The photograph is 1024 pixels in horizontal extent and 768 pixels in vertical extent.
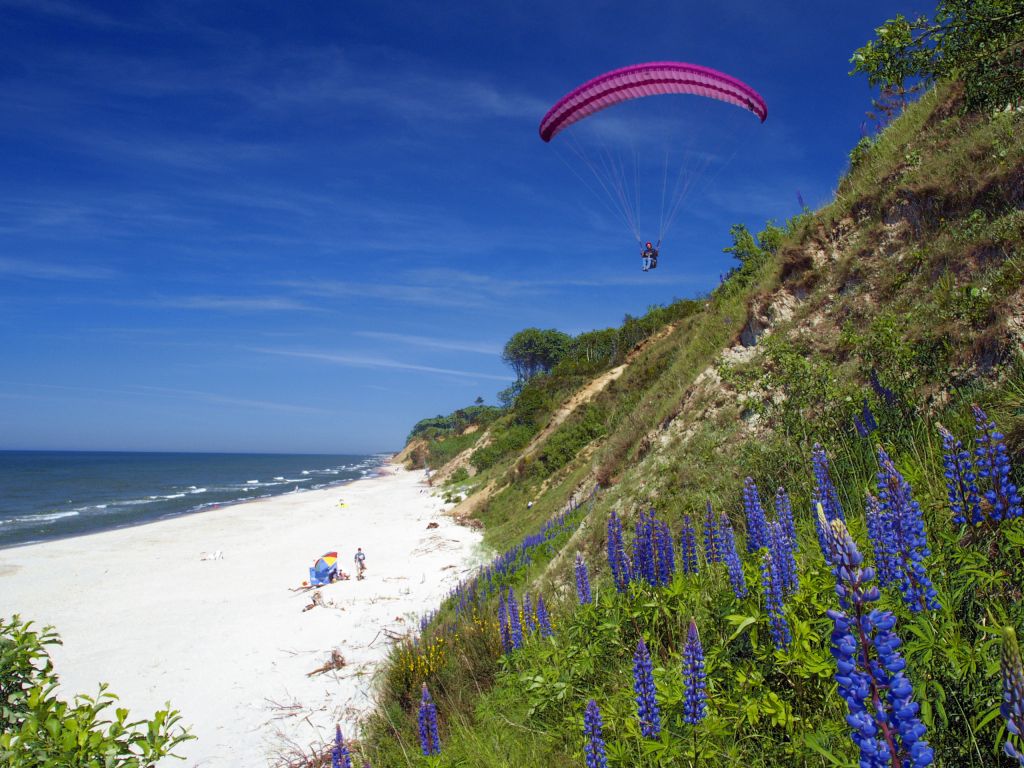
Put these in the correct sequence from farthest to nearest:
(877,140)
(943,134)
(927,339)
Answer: (877,140) → (943,134) → (927,339)

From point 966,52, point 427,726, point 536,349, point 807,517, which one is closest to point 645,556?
point 807,517

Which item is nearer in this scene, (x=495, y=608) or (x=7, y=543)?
(x=495, y=608)

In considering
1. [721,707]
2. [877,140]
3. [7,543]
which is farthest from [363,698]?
[7,543]

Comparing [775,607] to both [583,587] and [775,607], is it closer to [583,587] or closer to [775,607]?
[775,607]

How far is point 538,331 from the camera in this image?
8494cm

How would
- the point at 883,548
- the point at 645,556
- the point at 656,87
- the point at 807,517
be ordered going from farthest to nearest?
the point at 656,87 → the point at 807,517 → the point at 645,556 → the point at 883,548

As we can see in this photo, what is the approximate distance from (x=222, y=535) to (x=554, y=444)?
19.0 meters

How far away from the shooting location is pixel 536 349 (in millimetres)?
84125

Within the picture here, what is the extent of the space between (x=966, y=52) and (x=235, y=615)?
17481 mm

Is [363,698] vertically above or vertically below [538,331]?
below

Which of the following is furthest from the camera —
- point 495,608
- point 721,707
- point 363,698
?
point 363,698

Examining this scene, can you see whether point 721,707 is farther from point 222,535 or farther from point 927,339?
point 222,535

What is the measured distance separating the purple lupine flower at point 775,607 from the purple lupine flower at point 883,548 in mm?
496

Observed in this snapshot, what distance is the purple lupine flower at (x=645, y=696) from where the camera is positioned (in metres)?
2.54
